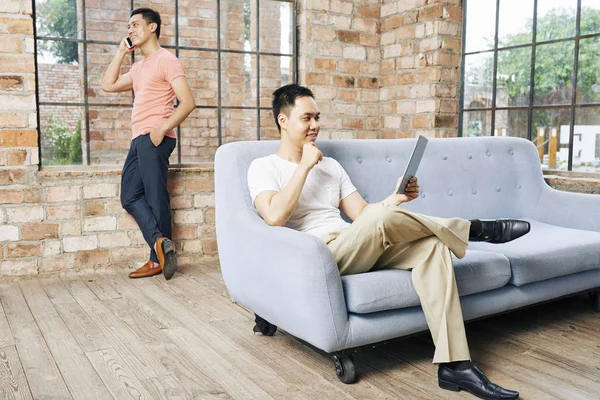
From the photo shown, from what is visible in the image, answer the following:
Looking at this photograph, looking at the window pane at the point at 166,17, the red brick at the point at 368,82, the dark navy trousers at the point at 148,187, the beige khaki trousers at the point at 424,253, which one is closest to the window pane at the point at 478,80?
the red brick at the point at 368,82

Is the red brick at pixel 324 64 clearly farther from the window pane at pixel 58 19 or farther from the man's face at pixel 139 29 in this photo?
the window pane at pixel 58 19

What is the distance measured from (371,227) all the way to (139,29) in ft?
7.72

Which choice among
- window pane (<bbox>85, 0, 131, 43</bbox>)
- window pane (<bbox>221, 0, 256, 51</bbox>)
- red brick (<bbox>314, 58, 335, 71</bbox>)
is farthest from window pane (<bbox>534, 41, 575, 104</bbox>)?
window pane (<bbox>85, 0, 131, 43</bbox>)

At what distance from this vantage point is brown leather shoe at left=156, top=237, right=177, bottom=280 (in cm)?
367

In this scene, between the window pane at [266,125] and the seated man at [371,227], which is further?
the window pane at [266,125]

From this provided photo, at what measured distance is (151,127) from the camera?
374 centimetres

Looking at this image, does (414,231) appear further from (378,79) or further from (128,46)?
(378,79)

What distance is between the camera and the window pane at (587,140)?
3662mm

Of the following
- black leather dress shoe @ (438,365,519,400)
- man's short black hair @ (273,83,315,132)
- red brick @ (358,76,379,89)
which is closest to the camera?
black leather dress shoe @ (438,365,519,400)

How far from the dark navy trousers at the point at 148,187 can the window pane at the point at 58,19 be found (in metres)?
0.83

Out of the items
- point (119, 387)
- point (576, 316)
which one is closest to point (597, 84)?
point (576, 316)

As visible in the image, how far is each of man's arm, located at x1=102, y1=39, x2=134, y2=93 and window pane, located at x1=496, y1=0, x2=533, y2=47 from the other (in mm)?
2513

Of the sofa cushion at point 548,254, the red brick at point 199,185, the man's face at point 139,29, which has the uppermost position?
the man's face at point 139,29

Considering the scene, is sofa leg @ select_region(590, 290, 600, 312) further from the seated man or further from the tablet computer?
the tablet computer
